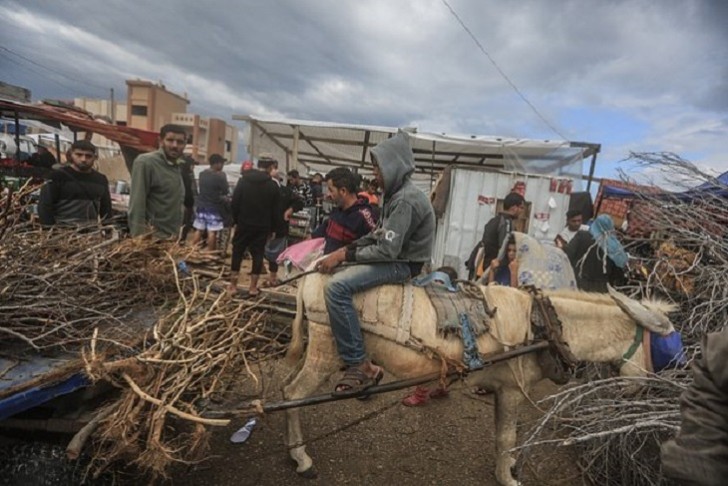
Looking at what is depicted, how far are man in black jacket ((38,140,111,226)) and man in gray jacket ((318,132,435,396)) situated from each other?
2873 millimetres

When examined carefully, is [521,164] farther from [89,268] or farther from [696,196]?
[89,268]

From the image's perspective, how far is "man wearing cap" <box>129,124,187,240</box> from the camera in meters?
4.04

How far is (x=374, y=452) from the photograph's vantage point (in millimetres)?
3688

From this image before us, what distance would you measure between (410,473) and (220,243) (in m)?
7.39

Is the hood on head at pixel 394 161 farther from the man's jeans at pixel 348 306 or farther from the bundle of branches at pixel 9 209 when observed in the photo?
the bundle of branches at pixel 9 209

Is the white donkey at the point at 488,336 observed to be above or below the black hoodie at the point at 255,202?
below

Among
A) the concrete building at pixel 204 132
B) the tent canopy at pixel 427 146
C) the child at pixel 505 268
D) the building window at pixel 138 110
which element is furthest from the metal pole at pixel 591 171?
the building window at pixel 138 110

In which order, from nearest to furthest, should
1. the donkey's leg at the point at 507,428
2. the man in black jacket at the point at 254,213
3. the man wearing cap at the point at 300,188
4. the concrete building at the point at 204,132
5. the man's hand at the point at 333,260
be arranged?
the man's hand at the point at 333,260
the donkey's leg at the point at 507,428
the man in black jacket at the point at 254,213
the man wearing cap at the point at 300,188
the concrete building at the point at 204,132

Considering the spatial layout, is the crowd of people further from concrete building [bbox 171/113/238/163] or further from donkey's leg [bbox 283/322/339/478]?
concrete building [bbox 171/113/238/163]

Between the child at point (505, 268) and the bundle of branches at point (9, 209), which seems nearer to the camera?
the bundle of branches at point (9, 209)

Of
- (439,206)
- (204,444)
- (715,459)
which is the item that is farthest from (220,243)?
(715,459)

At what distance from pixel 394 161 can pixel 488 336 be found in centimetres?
158

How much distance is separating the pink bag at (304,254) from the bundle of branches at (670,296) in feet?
7.11

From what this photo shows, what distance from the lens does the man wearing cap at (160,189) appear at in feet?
13.2
